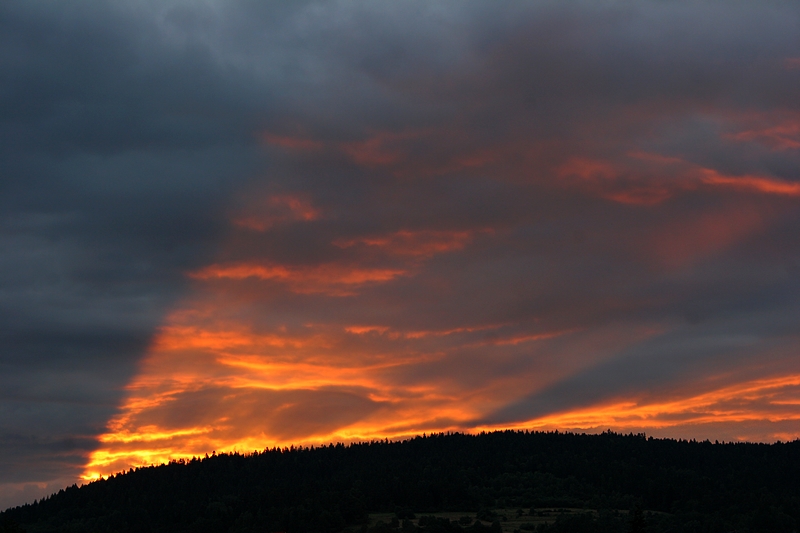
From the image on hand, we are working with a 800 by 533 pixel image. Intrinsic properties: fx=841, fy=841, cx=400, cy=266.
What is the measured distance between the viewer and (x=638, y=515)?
126 metres

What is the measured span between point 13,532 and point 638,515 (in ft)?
469

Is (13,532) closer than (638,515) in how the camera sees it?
No

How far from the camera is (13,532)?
632 ft
